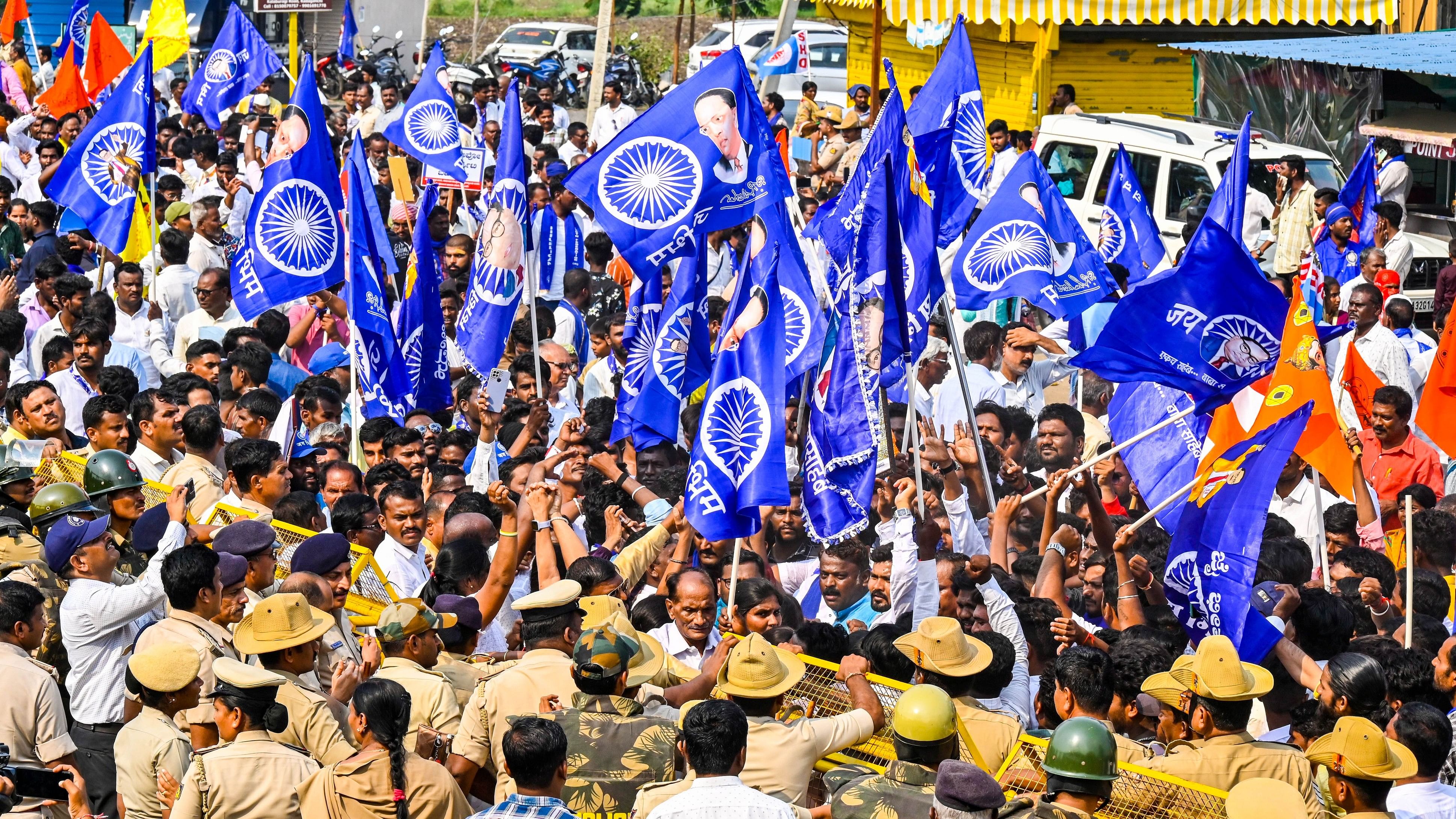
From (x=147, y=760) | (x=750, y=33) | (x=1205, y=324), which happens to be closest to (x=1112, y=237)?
(x=1205, y=324)

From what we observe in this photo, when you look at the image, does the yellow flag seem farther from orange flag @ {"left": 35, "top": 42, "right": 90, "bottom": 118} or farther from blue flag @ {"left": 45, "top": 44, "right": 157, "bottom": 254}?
blue flag @ {"left": 45, "top": 44, "right": 157, "bottom": 254}

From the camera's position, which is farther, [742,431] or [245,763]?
[742,431]

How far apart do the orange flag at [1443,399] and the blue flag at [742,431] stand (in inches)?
121

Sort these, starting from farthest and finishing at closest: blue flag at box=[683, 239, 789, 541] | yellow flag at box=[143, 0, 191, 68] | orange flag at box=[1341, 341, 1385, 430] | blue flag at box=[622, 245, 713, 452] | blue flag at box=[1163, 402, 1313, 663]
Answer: yellow flag at box=[143, 0, 191, 68]
orange flag at box=[1341, 341, 1385, 430]
blue flag at box=[622, 245, 713, 452]
blue flag at box=[683, 239, 789, 541]
blue flag at box=[1163, 402, 1313, 663]

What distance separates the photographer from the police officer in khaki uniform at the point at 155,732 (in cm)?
510

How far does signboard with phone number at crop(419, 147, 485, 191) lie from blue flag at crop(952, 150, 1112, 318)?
499cm

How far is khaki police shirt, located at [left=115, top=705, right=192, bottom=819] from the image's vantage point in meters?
5.09

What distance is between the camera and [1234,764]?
200 inches

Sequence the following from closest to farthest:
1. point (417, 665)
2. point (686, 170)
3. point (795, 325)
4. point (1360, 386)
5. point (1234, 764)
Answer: point (1234, 764) < point (417, 665) < point (795, 325) < point (686, 170) < point (1360, 386)

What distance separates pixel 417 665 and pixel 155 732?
0.84 metres

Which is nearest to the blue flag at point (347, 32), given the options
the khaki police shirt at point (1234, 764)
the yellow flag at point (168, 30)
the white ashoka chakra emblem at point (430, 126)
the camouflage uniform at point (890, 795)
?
the yellow flag at point (168, 30)

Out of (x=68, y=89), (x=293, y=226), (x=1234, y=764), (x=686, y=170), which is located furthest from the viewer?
(x=68, y=89)

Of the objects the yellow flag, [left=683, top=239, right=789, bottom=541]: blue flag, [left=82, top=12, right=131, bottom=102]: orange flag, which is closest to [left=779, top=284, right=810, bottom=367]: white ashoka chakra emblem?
[left=683, top=239, right=789, bottom=541]: blue flag

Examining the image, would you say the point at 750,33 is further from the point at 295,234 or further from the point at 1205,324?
the point at 1205,324
